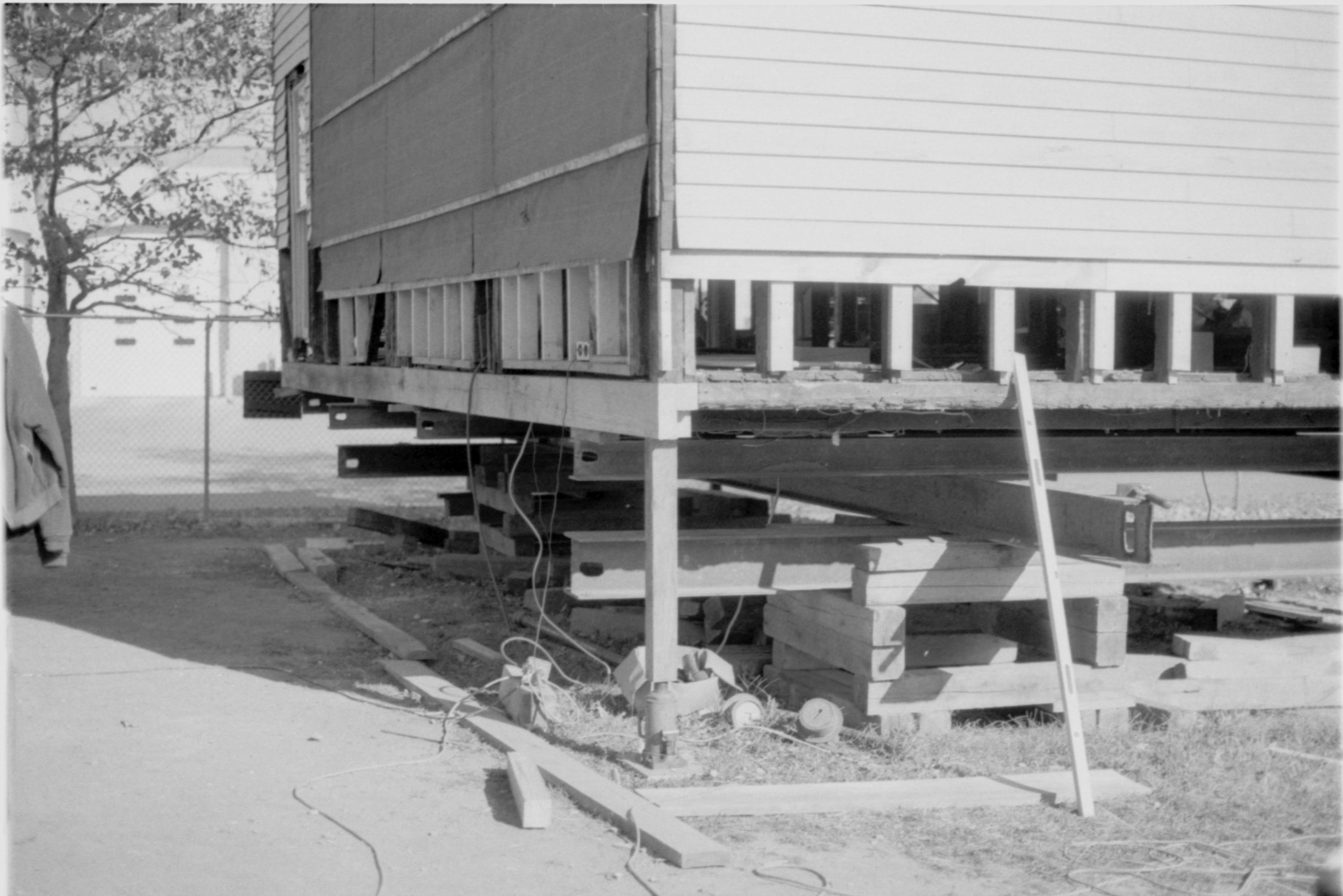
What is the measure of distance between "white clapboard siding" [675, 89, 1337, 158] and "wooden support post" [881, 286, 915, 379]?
29.3 inches

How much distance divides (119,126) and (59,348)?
2310 mm

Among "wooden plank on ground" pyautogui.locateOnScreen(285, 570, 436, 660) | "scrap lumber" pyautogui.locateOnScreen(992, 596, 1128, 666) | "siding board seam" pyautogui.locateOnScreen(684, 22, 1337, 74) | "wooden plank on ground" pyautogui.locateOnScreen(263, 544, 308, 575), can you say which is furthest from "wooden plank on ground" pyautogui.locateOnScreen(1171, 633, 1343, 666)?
"wooden plank on ground" pyautogui.locateOnScreen(263, 544, 308, 575)

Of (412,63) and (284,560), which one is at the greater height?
(412,63)

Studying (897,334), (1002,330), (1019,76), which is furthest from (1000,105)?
(897,334)

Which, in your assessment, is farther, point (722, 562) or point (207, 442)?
point (207, 442)

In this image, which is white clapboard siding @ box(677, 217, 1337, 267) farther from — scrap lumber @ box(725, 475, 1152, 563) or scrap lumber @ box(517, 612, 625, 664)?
scrap lumber @ box(517, 612, 625, 664)

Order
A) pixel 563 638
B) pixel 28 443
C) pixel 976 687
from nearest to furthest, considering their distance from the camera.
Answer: pixel 28 443, pixel 976 687, pixel 563 638

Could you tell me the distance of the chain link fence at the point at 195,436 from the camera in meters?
15.7

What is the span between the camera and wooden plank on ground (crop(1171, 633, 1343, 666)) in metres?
6.79

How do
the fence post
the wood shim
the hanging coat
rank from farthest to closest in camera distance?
1. the fence post
2. the wood shim
3. the hanging coat

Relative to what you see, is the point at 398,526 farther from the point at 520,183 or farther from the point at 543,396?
the point at 520,183

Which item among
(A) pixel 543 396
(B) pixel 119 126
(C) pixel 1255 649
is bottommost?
(C) pixel 1255 649

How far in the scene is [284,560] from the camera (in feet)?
37.4

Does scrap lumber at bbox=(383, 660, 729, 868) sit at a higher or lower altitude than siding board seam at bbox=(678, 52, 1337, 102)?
lower
